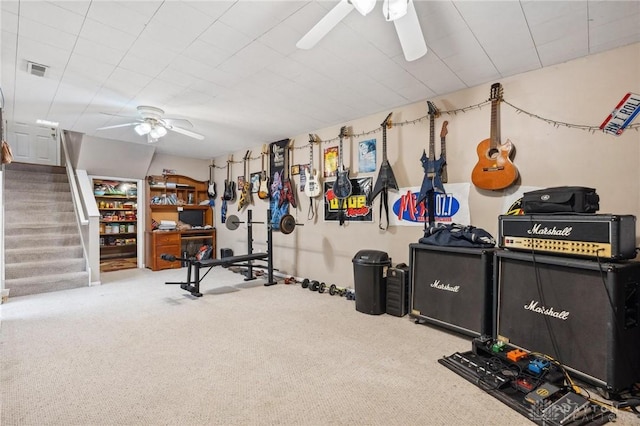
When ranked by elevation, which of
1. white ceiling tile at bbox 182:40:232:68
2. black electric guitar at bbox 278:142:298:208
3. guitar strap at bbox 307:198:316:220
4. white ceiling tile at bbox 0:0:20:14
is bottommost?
guitar strap at bbox 307:198:316:220

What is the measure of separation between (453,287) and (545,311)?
0.70 m

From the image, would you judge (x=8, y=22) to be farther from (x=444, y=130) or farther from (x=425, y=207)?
(x=425, y=207)

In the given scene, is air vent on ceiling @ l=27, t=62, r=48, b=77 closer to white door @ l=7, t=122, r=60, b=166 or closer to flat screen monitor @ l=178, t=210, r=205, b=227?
white door @ l=7, t=122, r=60, b=166

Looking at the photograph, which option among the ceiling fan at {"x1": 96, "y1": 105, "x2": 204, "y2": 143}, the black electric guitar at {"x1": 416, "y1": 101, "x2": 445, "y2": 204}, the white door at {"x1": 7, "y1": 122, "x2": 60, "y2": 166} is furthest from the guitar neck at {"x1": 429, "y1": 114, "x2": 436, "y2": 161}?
the white door at {"x1": 7, "y1": 122, "x2": 60, "y2": 166}

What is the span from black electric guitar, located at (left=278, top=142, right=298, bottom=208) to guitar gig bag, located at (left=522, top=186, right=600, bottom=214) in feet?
11.1

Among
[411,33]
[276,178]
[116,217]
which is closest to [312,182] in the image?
[276,178]

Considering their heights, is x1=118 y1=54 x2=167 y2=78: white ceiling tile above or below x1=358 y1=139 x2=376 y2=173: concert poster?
above

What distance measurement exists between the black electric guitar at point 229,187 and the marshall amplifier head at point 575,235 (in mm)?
5135

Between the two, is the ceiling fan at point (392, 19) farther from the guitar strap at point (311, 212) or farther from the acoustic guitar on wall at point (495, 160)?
the guitar strap at point (311, 212)

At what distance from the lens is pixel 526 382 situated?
1.79 m

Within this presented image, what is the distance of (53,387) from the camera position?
1850 mm

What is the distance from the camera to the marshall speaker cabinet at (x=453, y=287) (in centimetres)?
242

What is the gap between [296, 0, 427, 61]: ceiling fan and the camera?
1407mm

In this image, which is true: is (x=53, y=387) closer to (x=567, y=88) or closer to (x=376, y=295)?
(x=376, y=295)
